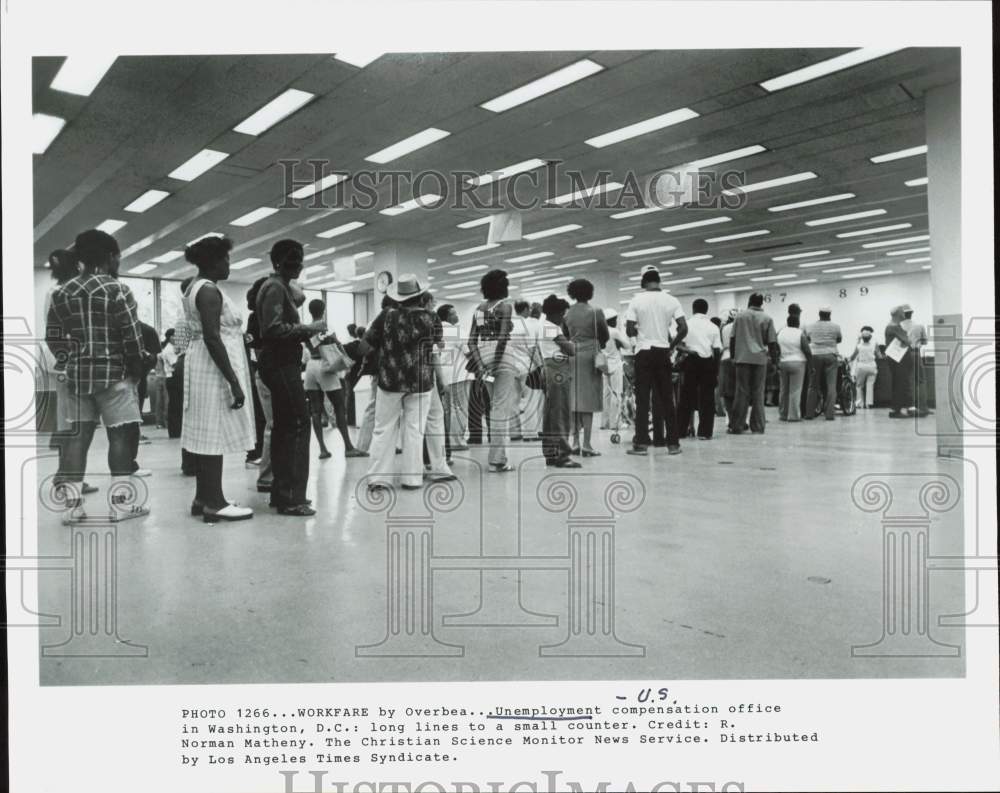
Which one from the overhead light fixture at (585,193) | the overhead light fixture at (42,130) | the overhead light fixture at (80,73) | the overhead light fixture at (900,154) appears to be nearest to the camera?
the overhead light fixture at (42,130)

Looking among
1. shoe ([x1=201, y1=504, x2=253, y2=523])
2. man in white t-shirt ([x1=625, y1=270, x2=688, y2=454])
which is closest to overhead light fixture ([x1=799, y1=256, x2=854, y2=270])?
man in white t-shirt ([x1=625, y1=270, x2=688, y2=454])

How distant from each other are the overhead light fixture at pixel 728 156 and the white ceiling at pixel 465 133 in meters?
0.08

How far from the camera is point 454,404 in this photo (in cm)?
510

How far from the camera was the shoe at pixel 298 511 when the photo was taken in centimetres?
262

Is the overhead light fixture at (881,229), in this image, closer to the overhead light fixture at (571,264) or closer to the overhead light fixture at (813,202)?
the overhead light fixture at (813,202)

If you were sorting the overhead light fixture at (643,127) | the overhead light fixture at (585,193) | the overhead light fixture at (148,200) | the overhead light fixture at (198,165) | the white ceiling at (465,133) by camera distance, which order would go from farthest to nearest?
the overhead light fixture at (198,165) < the overhead light fixture at (643,127) < the overhead light fixture at (148,200) < the white ceiling at (465,133) < the overhead light fixture at (585,193)

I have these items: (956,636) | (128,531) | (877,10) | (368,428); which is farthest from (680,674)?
(368,428)

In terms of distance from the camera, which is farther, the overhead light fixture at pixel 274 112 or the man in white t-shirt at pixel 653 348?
the man in white t-shirt at pixel 653 348

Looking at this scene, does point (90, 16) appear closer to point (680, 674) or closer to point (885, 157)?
point (680, 674)

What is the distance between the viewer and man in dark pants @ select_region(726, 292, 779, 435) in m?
5.58

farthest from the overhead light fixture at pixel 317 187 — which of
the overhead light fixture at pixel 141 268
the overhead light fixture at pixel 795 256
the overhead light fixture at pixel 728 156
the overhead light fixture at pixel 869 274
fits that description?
the overhead light fixture at pixel 869 274

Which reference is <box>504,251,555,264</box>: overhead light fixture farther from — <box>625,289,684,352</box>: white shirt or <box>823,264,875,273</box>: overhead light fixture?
<box>823,264,875,273</box>: overhead light fixture

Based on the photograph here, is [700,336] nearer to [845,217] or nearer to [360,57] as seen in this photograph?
[845,217]

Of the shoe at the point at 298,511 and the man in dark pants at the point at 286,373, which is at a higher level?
the man in dark pants at the point at 286,373
